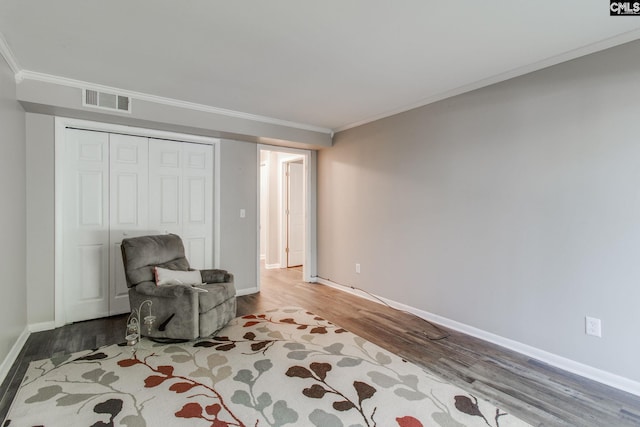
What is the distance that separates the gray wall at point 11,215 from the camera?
2324 mm

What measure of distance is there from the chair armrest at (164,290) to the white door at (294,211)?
11.7 feet

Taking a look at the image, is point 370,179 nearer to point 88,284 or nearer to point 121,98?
point 121,98

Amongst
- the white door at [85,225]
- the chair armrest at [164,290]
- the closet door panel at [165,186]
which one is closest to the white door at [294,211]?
the closet door panel at [165,186]

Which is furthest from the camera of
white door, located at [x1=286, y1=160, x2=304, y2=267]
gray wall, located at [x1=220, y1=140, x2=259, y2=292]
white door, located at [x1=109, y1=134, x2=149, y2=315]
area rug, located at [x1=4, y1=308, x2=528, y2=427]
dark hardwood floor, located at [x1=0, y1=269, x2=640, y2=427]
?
white door, located at [x1=286, y1=160, x2=304, y2=267]

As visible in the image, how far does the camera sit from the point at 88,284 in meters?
3.43

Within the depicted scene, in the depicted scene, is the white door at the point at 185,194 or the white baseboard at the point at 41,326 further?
the white door at the point at 185,194

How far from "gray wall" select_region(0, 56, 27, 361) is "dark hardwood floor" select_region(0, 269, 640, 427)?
29cm

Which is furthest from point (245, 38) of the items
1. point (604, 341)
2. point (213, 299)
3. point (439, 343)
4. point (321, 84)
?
point (604, 341)

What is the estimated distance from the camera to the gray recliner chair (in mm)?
2779

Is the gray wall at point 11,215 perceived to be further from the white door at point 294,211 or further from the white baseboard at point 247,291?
the white door at point 294,211

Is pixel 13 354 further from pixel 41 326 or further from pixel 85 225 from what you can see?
pixel 85 225

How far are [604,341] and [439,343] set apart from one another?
1169mm

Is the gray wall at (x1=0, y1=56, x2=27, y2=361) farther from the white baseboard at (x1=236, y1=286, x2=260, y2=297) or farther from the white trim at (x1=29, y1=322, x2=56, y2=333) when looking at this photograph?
the white baseboard at (x1=236, y1=286, x2=260, y2=297)

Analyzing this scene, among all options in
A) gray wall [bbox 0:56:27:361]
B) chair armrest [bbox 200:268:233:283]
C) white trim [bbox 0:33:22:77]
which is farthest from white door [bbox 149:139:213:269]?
white trim [bbox 0:33:22:77]
